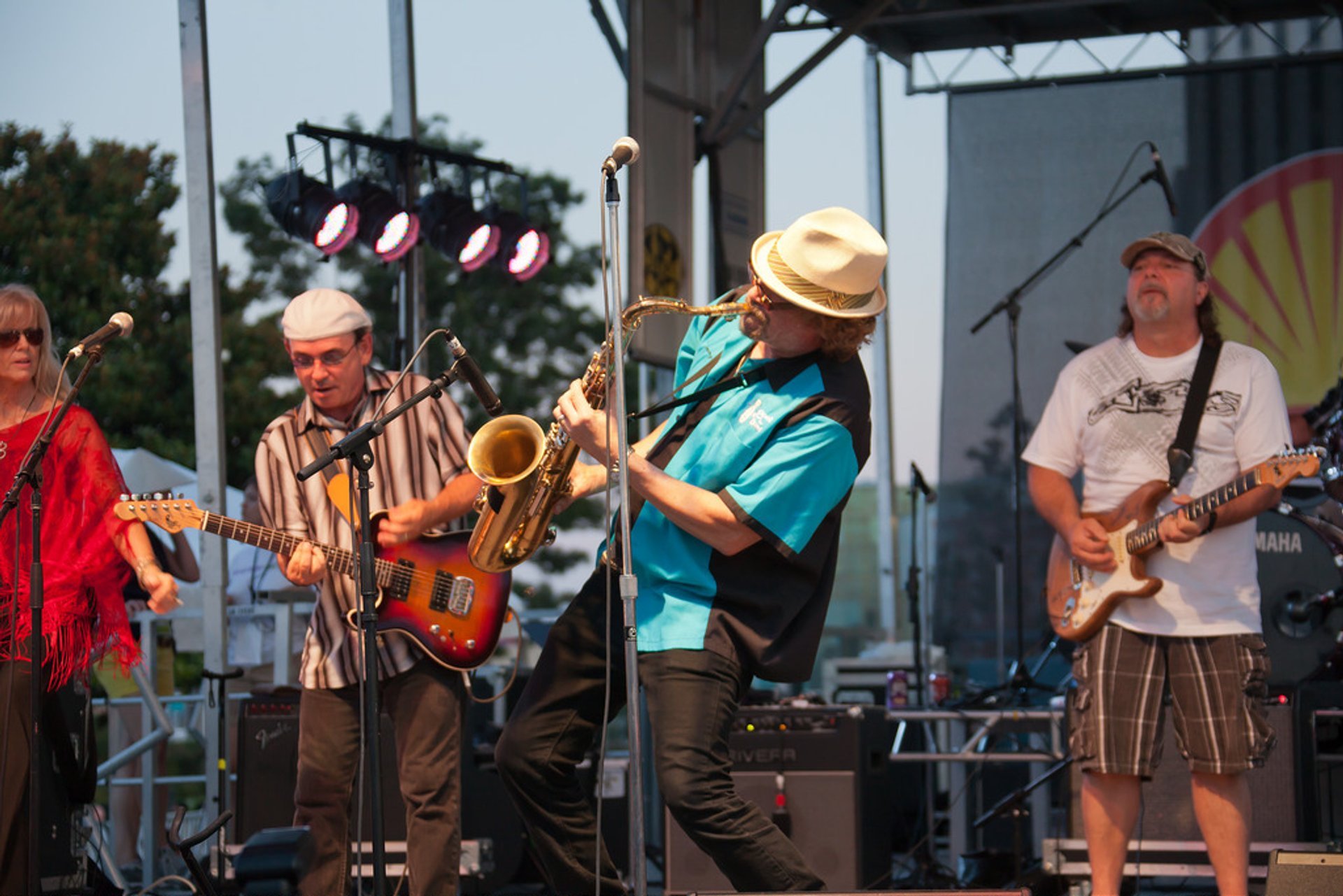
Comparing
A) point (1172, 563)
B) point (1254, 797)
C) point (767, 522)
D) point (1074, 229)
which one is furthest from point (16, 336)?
point (1074, 229)

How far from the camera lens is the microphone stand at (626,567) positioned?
3037mm

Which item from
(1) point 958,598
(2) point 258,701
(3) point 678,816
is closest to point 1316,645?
(1) point 958,598

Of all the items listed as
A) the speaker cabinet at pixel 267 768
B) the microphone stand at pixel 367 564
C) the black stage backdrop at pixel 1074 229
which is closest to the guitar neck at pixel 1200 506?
the microphone stand at pixel 367 564

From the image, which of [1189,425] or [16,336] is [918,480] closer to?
[1189,425]

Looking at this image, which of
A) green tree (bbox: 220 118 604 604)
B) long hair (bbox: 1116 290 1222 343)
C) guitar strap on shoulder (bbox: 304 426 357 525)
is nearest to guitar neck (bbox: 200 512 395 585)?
guitar strap on shoulder (bbox: 304 426 357 525)

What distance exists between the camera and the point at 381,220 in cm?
650

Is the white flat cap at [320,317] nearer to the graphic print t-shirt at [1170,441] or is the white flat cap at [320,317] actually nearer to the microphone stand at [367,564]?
the microphone stand at [367,564]

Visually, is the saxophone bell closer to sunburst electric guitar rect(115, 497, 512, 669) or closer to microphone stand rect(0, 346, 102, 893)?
sunburst electric guitar rect(115, 497, 512, 669)

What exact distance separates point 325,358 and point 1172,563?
2.54 m

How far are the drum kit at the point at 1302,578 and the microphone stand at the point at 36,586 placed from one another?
435 centimetres

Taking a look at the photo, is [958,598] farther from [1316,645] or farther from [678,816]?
[678,816]

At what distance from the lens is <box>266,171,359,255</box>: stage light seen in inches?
249

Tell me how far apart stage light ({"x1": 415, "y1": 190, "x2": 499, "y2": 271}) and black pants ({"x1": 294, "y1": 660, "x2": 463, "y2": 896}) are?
292 cm

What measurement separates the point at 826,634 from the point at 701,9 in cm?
519
